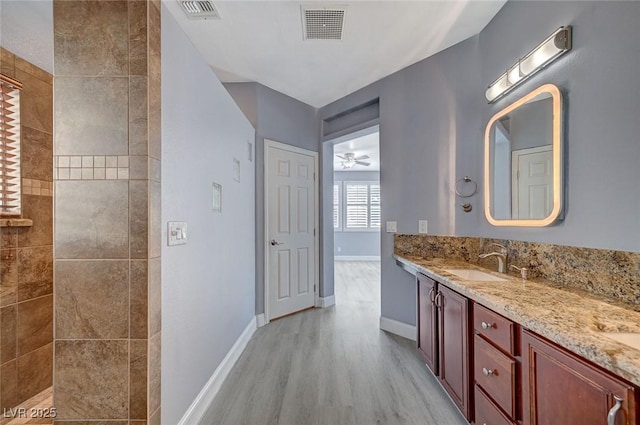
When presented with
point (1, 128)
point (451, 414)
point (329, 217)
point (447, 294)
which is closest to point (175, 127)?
point (1, 128)

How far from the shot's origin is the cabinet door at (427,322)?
2.01 metres

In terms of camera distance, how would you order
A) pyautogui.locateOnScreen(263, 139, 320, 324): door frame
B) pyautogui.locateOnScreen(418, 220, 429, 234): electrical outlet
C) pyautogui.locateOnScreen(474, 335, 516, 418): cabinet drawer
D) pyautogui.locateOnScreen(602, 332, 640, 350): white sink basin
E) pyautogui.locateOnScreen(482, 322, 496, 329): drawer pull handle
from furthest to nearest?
pyautogui.locateOnScreen(263, 139, 320, 324): door frame → pyautogui.locateOnScreen(418, 220, 429, 234): electrical outlet → pyautogui.locateOnScreen(482, 322, 496, 329): drawer pull handle → pyautogui.locateOnScreen(474, 335, 516, 418): cabinet drawer → pyautogui.locateOnScreen(602, 332, 640, 350): white sink basin

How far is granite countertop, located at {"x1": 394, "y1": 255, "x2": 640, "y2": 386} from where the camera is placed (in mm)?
770

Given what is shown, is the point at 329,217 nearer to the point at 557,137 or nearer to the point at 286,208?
the point at 286,208

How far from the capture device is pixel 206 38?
96.8 inches

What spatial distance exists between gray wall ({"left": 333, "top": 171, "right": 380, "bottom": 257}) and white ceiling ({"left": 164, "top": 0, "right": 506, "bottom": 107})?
495 cm

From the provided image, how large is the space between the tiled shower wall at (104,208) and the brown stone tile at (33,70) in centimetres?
101

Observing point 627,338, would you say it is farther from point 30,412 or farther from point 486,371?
point 30,412

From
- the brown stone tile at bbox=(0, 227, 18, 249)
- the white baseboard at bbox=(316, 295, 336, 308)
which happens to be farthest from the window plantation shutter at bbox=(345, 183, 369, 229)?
the brown stone tile at bbox=(0, 227, 18, 249)

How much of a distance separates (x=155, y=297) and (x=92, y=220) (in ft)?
1.48

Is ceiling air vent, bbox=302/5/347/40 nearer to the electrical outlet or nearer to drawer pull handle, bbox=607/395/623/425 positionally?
the electrical outlet

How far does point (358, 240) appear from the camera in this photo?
8.25 m

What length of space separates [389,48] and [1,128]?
2976mm

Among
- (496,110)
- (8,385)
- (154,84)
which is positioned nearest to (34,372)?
(8,385)
